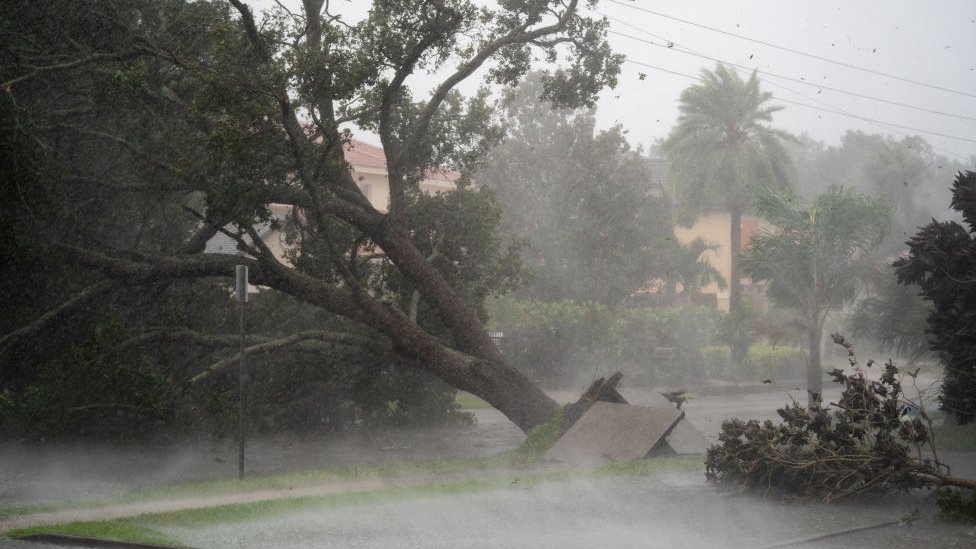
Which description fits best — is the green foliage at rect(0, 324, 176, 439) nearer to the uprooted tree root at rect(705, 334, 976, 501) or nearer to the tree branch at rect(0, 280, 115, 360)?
the tree branch at rect(0, 280, 115, 360)

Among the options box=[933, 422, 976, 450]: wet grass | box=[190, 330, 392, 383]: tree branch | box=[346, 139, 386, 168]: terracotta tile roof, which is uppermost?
box=[346, 139, 386, 168]: terracotta tile roof

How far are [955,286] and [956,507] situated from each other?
3.85 metres

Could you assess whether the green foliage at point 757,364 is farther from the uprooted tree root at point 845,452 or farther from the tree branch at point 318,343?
the uprooted tree root at point 845,452

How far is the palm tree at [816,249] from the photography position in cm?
2488

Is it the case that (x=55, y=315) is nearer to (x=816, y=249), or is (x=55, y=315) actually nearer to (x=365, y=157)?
(x=816, y=249)

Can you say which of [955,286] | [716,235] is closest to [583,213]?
[716,235]

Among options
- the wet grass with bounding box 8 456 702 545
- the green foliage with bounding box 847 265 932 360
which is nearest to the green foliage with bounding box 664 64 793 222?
the green foliage with bounding box 847 265 932 360

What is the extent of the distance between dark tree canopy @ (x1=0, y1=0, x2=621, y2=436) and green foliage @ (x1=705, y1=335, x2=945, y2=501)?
6.56 meters

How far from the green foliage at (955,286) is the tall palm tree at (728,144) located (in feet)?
82.4

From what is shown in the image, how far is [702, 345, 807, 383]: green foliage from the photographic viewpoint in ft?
116

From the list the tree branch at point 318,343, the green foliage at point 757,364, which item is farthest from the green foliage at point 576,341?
the tree branch at point 318,343

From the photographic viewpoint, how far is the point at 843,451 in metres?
10.8

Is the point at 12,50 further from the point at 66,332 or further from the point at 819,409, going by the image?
the point at 819,409

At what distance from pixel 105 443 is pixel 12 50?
6.50m
